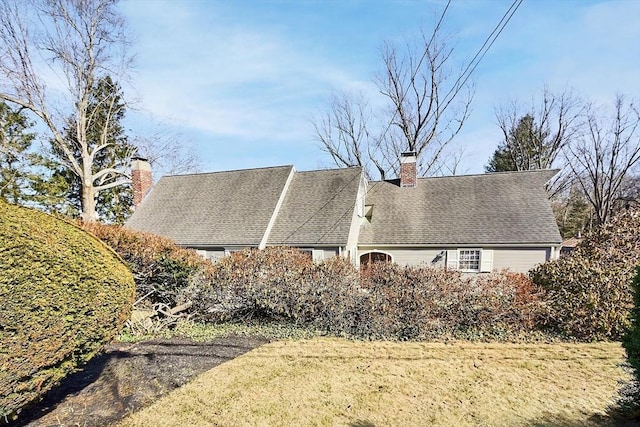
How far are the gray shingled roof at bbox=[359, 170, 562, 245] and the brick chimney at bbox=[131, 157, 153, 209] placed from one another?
1366 centimetres

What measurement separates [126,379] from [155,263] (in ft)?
11.8

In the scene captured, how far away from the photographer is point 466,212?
14.7 metres

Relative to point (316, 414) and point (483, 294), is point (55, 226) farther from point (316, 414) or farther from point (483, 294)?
point (483, 294)

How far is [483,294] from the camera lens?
7.23 meters

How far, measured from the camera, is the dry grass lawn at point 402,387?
13.1 feet

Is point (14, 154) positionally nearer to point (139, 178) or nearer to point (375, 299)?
point (139, 178)

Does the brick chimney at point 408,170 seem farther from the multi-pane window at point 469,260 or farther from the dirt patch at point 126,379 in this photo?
the dirt patch at point 126,379

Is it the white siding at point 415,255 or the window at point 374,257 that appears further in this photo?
the window at point 374,257

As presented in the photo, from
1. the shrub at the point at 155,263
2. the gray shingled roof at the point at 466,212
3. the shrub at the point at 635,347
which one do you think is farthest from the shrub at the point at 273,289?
the gray shingled roof at the point at 466,212

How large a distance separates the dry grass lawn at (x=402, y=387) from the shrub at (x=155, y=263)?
3191mm

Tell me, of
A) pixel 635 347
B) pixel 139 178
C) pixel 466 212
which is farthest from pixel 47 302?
pixel 139 178

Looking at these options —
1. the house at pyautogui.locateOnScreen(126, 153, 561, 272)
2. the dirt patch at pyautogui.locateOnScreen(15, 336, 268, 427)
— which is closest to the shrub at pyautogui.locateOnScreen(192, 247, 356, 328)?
the dirt patch at pyautogui.locateOnScreen(15, 336, 268, 427)

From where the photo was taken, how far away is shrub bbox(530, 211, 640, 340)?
22.5ft

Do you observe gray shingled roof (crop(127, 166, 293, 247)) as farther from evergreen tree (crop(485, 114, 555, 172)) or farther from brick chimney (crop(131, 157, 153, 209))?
evergreen tree (crop(485, 114, 555, 172))
